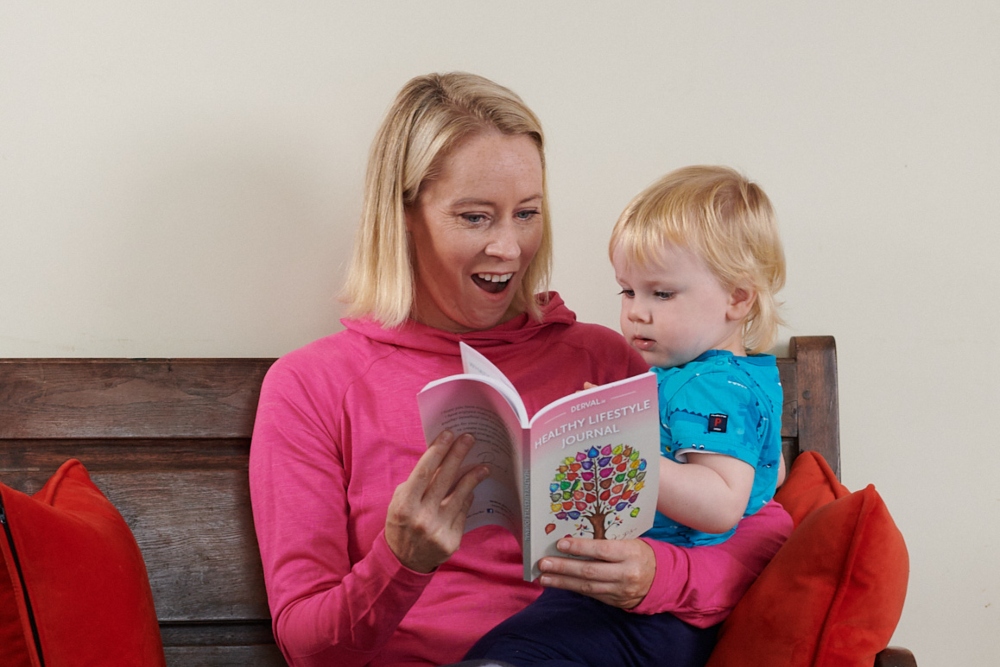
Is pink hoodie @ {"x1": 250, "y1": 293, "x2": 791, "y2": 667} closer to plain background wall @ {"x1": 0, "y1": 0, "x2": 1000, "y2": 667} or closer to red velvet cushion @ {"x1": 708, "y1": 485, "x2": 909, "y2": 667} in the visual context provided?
red velvet cushion @ {"x1": 708, "y1": 485, "x2": 909, "y2": 667}

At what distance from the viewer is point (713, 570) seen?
134 cm

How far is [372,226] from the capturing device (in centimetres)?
155

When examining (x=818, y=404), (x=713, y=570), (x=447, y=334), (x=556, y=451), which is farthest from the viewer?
(x=818, y=404)

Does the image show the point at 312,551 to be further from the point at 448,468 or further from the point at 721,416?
the point at 721,416

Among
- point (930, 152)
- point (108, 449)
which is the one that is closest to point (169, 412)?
point (108, 449)

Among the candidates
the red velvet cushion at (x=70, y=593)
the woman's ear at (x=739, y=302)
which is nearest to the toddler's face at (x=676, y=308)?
the woman's ear at (x=739, y=302)

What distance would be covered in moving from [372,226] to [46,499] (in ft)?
2.21

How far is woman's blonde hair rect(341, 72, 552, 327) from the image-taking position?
1.49 m

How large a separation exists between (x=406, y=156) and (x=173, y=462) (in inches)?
27.7

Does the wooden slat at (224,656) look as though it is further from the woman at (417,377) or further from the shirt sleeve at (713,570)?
the shirt sleeve at (713,570)

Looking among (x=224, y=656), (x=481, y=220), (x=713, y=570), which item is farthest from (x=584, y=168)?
(x=224, y=656)

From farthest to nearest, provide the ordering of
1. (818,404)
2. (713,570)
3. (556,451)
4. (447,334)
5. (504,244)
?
(818,404) → (447,334) → (504,244) → (713,570) → (556,451)

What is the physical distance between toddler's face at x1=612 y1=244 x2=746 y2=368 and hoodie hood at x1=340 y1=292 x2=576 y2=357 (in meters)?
0.26

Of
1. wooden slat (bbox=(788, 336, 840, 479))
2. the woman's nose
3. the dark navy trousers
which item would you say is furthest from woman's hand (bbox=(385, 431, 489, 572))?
wooden slat (bbox=(788, 336, 840, 479))
